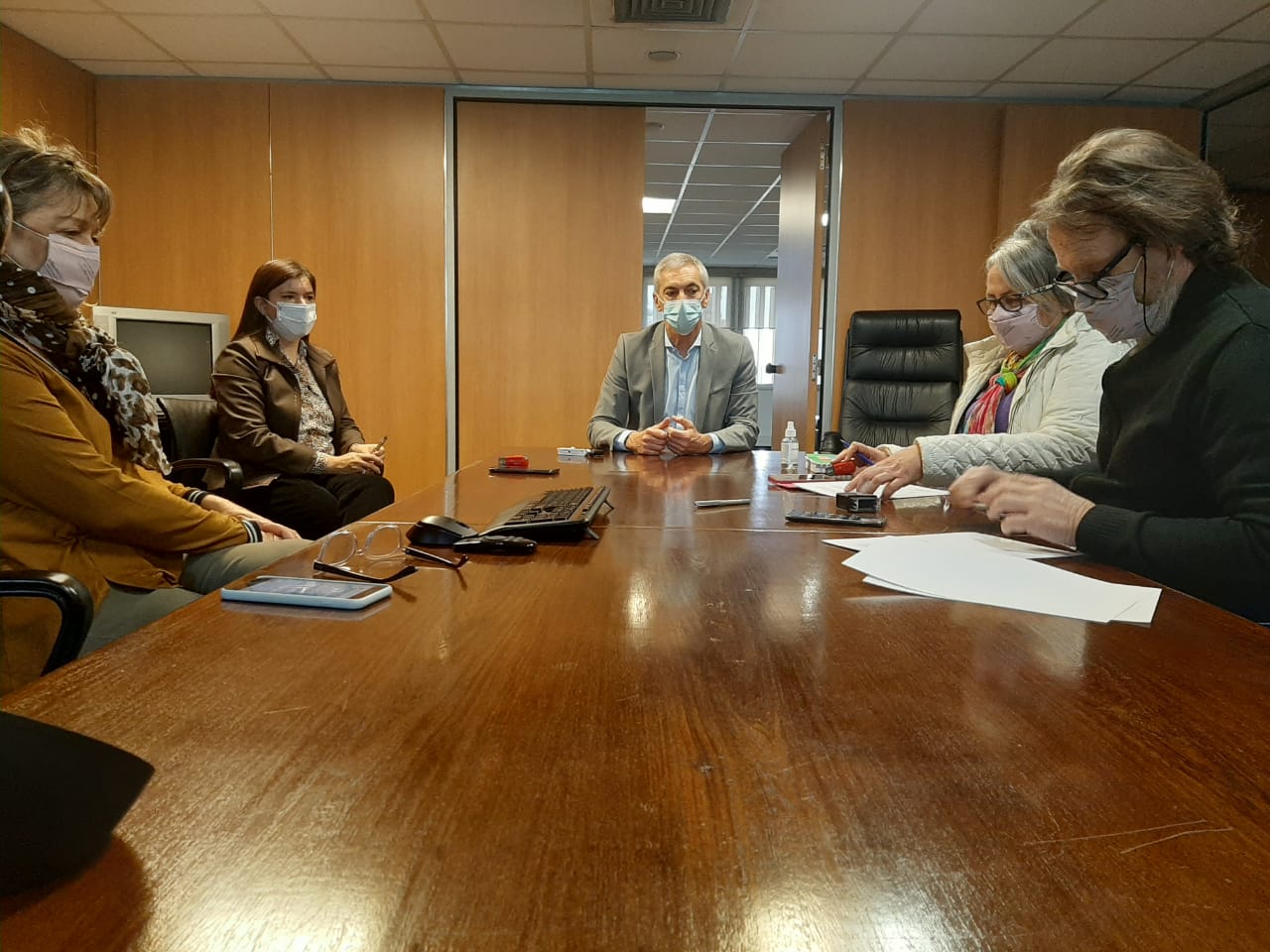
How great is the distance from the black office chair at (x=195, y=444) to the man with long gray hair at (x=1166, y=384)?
221 cm

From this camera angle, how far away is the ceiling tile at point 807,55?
3.91 metres

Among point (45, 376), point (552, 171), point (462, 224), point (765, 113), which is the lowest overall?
point (45, 376)

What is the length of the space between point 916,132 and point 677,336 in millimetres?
2547

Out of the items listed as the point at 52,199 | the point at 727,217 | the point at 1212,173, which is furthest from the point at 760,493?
the point at 727,217

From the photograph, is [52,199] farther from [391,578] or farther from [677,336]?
[677,336]

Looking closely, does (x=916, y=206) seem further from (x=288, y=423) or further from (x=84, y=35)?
(x=84, y=35)

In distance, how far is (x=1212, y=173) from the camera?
127 centimetres

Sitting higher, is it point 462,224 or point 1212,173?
point 462,224

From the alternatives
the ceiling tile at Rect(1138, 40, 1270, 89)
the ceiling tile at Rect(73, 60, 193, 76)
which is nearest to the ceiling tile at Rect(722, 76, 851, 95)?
the ceiling tile at Rect(1138, 40, 1270, 89)

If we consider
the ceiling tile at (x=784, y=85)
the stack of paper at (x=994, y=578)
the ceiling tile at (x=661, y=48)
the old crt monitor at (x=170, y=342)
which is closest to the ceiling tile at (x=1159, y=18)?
the ceiling tile at (x=784, y=85)

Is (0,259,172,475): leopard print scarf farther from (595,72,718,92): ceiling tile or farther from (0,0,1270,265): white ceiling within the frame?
(595,72,718,92): ceiling tile

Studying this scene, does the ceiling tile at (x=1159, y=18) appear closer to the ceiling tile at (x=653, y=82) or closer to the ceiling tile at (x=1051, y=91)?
the ceiling tile at (x=1051, y=91)

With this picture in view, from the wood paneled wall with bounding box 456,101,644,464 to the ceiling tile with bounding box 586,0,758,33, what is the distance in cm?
100

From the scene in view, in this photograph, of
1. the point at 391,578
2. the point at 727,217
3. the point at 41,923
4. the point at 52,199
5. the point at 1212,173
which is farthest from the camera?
the point at 727,217
